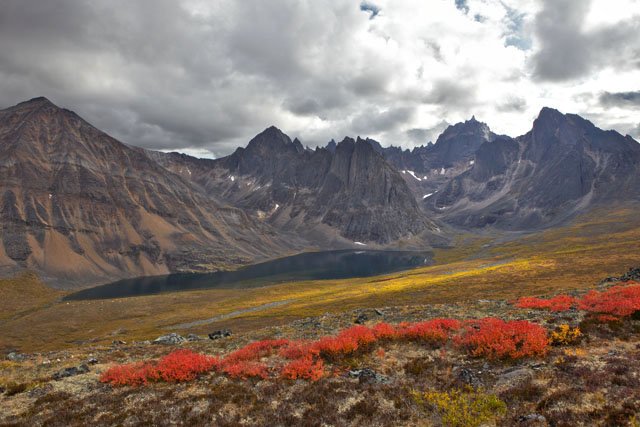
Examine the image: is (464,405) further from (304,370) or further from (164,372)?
(164,372)

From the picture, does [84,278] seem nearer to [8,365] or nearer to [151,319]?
[151,319]

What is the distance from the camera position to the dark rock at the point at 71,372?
957 inches

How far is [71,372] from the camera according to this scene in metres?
25.1

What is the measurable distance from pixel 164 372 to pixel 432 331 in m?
18.1

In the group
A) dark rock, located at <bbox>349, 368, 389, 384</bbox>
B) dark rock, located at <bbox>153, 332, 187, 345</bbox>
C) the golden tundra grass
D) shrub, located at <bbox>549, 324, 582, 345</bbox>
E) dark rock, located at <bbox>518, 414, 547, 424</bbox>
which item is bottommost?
the golden tundra grass

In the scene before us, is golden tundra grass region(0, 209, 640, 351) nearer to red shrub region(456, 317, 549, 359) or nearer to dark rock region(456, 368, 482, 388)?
red shrub region(456, 317, 549, 359)

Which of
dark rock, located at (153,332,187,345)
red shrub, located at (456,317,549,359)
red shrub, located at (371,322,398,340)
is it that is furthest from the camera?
dark rock, located at (153,332,187,345)

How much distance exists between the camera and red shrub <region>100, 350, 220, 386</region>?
70.5 ft

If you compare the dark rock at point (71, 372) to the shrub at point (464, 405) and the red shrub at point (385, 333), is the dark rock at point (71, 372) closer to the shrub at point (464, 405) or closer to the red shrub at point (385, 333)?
the red shrub at point (385, 333)

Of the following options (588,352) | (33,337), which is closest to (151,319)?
(33,337)

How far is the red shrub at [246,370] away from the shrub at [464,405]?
30.8 feet

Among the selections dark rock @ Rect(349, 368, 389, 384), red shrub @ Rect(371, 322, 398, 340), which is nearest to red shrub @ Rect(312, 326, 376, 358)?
red shrub @ Rect(371, 322, 398, 340)

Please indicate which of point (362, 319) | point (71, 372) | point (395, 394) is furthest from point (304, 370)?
point (362, 319)

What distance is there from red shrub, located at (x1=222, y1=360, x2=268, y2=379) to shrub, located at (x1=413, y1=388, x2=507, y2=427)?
9373 millimetres
